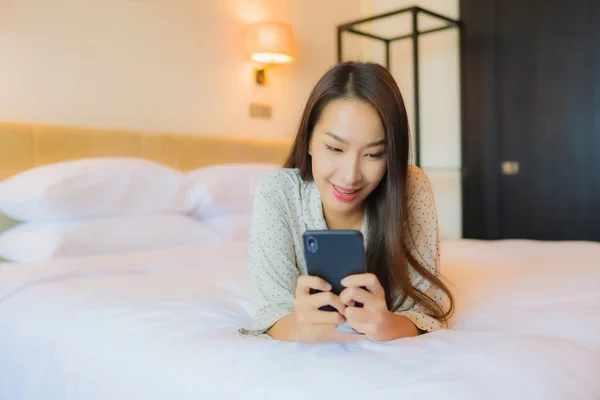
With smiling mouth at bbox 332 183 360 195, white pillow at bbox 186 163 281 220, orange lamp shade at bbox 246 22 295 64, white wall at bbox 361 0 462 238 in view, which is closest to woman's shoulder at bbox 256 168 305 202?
smiling mouth at bbox 332 183 360 195

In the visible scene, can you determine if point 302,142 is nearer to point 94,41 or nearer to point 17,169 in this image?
point 17,169

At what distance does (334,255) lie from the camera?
2.48 ft

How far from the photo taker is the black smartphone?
739 millimetres

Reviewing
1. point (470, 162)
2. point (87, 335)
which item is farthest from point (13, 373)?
point (470, 162)

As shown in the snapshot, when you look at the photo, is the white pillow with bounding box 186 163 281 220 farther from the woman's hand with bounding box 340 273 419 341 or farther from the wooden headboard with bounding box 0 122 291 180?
the woman's hand with bounding box 340 273 419 341

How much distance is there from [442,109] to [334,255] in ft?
9.36

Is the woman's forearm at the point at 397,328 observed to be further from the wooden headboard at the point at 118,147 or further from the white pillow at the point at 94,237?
the wooden headboard at the point at 118,147

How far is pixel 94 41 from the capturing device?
2197 mm

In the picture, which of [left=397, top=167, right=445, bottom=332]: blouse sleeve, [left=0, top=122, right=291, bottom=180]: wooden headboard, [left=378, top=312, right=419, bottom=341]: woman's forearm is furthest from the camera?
[left=0, top=122, right=291, bottom=180]: wooden headboard

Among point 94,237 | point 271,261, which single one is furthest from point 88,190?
point 271,261

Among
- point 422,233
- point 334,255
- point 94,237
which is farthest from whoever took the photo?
point 94,237

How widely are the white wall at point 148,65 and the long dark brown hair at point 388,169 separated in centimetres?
135

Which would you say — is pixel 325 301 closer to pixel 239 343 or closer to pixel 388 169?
pixel 239 343

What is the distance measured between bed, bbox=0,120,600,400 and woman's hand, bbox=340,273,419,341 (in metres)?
0.02
